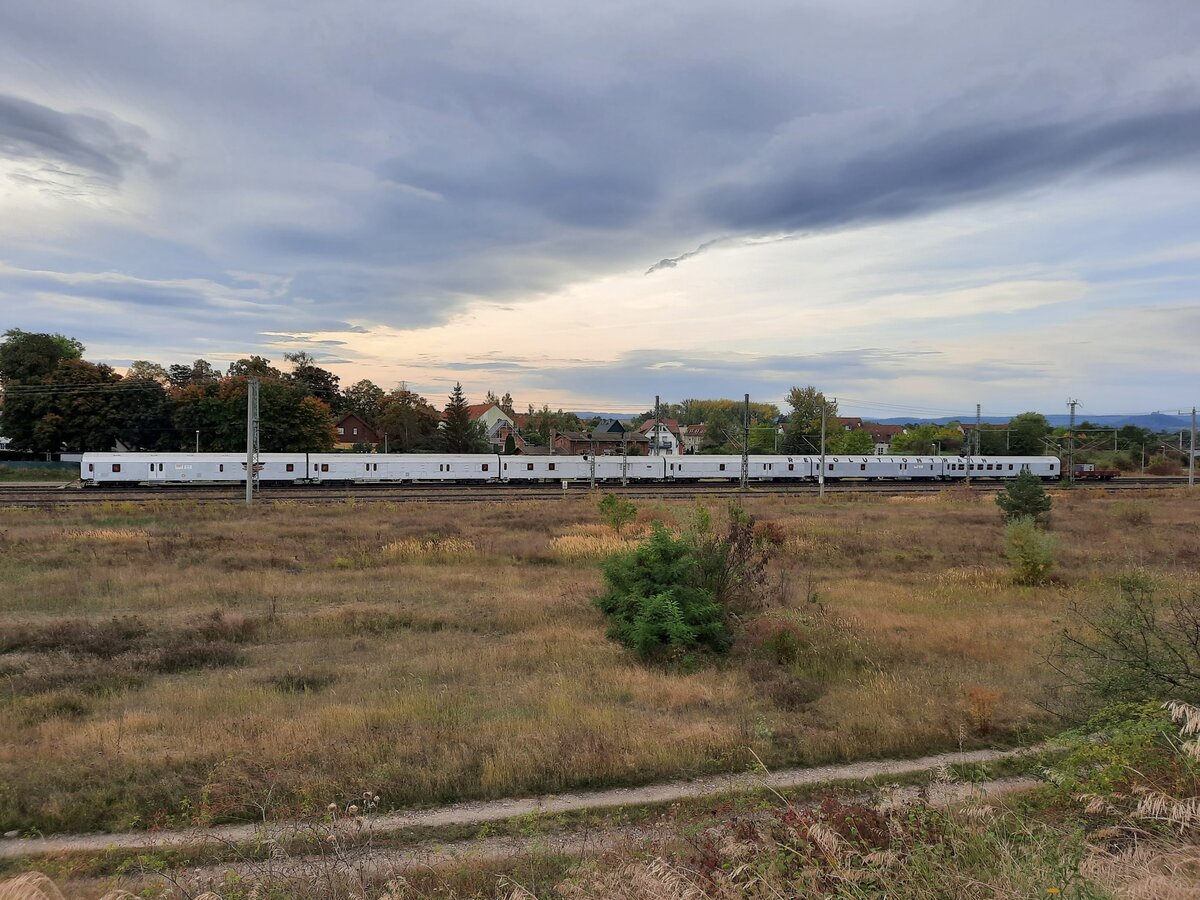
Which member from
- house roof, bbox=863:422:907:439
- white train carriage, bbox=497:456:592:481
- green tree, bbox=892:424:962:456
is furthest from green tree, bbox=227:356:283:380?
house roof, bbox=863:422:907:439

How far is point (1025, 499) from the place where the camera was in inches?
1114

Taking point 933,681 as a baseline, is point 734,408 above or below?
above

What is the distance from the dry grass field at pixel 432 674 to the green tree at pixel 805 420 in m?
78.7

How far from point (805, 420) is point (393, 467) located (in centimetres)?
7695

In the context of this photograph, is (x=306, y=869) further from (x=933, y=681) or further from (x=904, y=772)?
(x=933, y=681)

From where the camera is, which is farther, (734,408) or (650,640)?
(734,408)

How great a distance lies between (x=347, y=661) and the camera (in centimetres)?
1312

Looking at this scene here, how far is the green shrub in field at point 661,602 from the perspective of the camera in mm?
13211

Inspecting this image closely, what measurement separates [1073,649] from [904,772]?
623 cm

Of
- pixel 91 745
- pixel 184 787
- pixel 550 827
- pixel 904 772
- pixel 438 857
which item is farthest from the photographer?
pixel 91 745

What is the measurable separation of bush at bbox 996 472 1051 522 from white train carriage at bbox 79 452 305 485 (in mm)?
47698

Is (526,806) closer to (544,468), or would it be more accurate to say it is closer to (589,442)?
(544,468)

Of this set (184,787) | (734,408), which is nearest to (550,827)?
(184,787)

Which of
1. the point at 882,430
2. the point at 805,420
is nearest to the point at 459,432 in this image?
the point at 805,420
